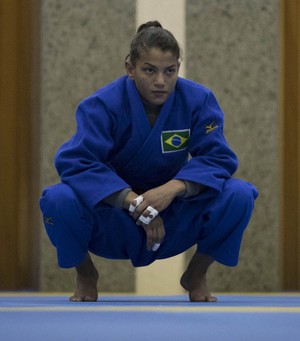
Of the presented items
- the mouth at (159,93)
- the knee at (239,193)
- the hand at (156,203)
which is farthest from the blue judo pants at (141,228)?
the mouth at (159,93)

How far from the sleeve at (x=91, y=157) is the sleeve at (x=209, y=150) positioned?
0.22 m

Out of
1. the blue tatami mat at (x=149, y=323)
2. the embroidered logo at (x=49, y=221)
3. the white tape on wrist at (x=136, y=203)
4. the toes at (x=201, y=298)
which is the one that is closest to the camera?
the blue tatami mat at (x=149, y=323)

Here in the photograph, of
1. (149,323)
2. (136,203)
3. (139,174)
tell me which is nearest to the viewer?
(149,323)

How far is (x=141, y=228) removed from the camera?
10.7ft

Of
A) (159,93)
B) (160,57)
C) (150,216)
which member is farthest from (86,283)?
(160,57)

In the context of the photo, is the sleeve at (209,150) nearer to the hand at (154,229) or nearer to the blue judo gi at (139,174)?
the blue judo gi at (139,174)

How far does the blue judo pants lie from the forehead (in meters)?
0.41

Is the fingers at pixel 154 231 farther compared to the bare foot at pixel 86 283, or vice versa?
the bare foot at pixel 86 283

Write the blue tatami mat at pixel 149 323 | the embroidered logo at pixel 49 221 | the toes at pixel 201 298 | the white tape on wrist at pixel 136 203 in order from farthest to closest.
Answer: the toes at pixel 201 298 < the embroidered logo at pixel 49 221 < the white tape on wrist at pixel 136 203 < the blue tatami mat at pixel 149 323

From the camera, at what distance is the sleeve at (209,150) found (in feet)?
10.3

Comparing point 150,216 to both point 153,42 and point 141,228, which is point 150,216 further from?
point 153,42

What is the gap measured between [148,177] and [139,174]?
0.11ft

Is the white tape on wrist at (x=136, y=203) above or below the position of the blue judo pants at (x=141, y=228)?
above

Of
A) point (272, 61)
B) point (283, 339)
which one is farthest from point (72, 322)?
point (272, 61)
